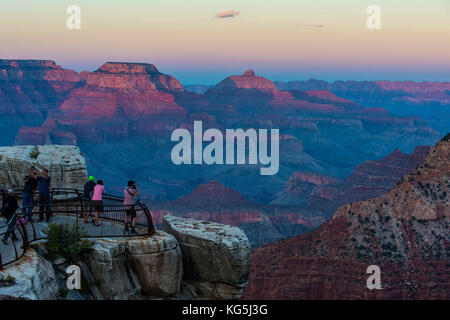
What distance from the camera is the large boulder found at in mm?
19297

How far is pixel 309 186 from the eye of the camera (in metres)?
172

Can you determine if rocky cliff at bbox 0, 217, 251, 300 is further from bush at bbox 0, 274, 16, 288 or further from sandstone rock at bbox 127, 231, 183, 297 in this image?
bush at bbox 0, 274, 16, 288

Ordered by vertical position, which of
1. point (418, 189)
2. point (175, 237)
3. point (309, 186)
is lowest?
point (309, 186)

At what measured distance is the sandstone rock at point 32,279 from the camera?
14.1 meters

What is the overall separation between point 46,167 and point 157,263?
27.0ft

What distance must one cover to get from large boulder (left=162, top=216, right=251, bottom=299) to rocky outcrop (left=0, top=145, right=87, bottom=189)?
677 centimetres

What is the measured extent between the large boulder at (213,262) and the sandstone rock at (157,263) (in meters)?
0.65

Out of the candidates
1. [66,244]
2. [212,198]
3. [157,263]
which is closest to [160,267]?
[157,263]

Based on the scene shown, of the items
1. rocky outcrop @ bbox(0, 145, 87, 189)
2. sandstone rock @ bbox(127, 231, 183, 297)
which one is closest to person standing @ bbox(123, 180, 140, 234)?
sandstone rock @ bbox(127, 231, 183, 297)

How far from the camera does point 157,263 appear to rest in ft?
60.8

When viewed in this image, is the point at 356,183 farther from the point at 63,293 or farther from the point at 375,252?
the point at 63,293
